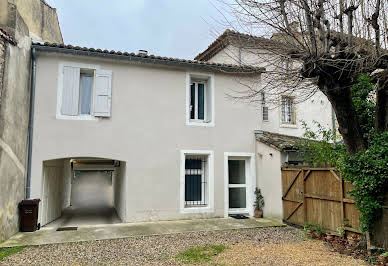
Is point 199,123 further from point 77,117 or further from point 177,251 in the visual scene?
point 177,251

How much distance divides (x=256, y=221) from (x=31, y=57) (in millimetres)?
9207

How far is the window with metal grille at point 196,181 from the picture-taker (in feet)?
34.4

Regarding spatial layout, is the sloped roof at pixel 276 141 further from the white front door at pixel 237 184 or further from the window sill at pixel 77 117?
the window sill at pixel 77 117

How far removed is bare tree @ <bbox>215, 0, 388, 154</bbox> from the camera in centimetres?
599

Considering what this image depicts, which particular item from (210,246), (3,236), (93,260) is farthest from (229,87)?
(3,236)

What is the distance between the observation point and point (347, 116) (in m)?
6.34

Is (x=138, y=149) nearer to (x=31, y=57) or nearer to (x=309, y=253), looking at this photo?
(x=31, y=57)

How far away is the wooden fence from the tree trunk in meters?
1.15

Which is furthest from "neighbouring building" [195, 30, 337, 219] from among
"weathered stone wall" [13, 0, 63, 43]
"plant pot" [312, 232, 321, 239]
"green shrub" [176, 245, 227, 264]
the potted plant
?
"weathered stone wall" [13, 0, 63, 43]

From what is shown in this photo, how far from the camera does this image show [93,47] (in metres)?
9.27

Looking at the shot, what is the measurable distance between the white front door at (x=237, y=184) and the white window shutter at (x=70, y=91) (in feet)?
20.2

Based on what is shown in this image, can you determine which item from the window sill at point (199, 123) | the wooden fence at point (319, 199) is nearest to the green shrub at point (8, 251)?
the window sill at point (199, 123)

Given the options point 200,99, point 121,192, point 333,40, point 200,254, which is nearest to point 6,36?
point 121,192

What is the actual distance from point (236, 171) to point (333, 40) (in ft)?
21.5
